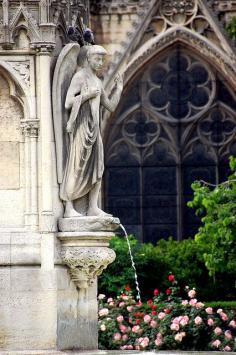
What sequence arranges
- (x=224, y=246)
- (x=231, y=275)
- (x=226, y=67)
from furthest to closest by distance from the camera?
(x=226, y=67) < (x=231, y=275) < (x=224, y=246)

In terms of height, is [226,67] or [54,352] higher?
[226,67]

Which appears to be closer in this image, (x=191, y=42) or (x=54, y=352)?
(x=54, y=352)

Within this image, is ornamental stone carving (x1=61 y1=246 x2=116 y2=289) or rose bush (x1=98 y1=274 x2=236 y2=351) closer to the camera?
ornamental stone carving (x1=61 y1=246 x2=116 y2=289)

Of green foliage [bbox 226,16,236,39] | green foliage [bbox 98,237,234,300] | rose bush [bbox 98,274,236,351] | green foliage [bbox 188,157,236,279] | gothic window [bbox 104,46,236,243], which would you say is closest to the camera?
rose bush [bbox 98,274,236,351]

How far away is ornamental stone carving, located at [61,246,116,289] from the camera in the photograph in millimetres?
19969

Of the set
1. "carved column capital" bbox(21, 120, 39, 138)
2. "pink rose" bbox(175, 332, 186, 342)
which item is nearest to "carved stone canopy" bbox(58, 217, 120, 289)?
"carved column capital" bbox(21, 120, 39, 138)

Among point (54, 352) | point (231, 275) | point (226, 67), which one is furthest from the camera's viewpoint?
point (226, 67)

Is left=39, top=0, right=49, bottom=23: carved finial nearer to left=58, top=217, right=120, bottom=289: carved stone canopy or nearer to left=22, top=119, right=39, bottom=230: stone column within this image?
left=22, top=119, right=39, bottom=230: stone column

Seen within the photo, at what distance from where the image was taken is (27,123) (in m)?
20.0

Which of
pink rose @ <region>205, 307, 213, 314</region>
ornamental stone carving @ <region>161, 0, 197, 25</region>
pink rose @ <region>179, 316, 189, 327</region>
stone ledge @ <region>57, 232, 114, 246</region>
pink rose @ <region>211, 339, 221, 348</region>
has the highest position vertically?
ornamental stone carving @ <region>161, 0, 197, 25</region>

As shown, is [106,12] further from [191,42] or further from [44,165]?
[44,165]

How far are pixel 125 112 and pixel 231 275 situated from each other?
34.2 feet

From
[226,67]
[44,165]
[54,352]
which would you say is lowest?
[54,352]

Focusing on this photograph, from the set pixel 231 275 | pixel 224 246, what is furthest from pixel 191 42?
pixel 224 246
